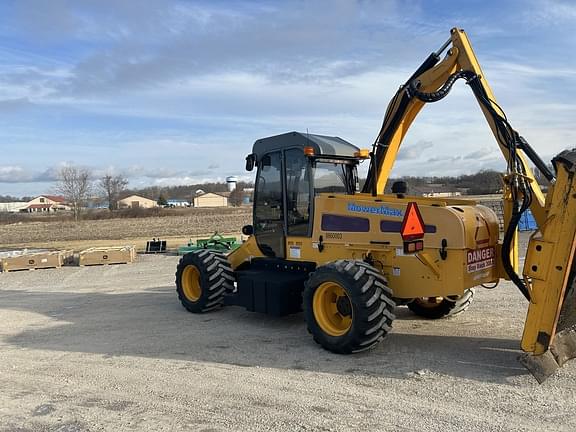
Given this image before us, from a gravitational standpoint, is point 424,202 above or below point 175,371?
above

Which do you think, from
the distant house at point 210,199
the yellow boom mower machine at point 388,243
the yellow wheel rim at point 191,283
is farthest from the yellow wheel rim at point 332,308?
the distant house at point 210,199

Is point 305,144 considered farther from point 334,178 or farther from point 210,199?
point 210,199

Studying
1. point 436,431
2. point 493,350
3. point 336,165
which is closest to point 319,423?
point 436,431

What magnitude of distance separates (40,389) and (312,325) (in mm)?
2980

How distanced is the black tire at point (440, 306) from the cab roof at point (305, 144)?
2.40 metres

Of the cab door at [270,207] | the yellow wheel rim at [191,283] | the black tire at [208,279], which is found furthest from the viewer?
the yellow wheel rim at [191,283]

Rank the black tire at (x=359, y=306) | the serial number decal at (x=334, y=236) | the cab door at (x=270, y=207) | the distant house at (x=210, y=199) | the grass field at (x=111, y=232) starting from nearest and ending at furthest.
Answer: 1. the black tire at (x=359, y=306)
2. the serial number decal at (x=334, y=236)
3. the cab door at (x=270, y=207)
4. the grass field at (x=111, y=232)
5. the distant house at (x=210, y=199)

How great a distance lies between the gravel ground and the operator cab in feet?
4.52

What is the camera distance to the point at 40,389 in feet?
17.7

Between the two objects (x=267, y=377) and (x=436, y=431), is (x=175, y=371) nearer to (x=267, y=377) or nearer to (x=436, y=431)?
→ (x=267, y=377)

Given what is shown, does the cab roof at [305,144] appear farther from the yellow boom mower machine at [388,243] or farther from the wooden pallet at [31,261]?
the wooden pallet at [31,261]

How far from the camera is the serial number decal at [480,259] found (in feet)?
19.2

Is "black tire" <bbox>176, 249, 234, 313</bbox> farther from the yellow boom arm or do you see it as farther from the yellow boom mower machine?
the yellow boom arm

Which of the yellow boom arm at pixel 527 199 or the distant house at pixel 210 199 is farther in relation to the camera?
the distant house at pixel 210 199
